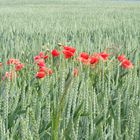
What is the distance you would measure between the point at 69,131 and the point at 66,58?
103 cm

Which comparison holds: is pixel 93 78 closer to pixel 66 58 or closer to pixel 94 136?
pixel 66 58

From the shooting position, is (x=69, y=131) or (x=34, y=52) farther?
(x=34, y=52)

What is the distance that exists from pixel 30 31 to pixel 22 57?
2753 mm

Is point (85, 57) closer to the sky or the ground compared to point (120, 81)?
closer to the sky

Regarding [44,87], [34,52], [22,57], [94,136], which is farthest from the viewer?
[34,52]

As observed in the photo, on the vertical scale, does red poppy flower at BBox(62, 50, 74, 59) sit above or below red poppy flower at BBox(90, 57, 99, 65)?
above

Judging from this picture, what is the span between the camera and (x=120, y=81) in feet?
7.07

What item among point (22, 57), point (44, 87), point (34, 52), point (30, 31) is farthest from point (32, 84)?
point (30, 31)

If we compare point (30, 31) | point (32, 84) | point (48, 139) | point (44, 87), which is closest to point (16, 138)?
point (48, 139)

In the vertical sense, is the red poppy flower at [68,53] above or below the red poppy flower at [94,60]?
above

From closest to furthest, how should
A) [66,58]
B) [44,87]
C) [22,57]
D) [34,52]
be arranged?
[44,87] → [66,58] → [22,57] → [34,52]

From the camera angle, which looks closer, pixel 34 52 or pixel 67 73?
pixel 67 73

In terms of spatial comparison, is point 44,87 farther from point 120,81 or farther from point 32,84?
point 120,81

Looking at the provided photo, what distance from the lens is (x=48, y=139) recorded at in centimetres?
132
